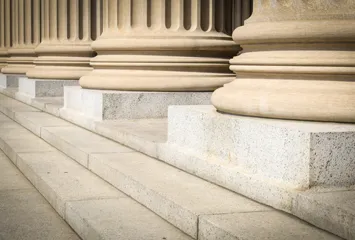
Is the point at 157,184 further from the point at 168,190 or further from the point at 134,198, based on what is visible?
the point at 134,198

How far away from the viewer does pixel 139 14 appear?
21094 millimetres

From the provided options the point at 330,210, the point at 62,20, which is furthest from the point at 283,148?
the point at 62,20

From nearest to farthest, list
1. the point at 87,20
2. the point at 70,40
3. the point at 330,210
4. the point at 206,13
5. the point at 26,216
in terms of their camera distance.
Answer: the point at 330,210 → the point at 26,216 → the point at 206,13 → the point at 87,20 → the point at 70,40

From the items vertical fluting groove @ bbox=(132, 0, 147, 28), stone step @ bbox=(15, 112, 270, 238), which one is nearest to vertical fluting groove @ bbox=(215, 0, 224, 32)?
vertical fluting groove @ bbox=(132, 0, 147, 28)

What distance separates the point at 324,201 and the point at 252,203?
5.23 ft

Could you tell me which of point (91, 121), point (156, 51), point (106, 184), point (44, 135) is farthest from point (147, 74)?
point (106, 184)

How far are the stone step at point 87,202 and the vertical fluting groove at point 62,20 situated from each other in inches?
538

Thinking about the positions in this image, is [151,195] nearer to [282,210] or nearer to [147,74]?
[282,210]

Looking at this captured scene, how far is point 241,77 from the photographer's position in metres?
13.0

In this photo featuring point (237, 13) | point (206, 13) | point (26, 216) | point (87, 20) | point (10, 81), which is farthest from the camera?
point (10, 81)

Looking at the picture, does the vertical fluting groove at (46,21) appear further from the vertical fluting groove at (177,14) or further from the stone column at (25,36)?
the vertical fluting groove at (177,14)

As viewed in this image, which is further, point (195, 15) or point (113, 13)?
point (113, 13)

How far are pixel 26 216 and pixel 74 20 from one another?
750 inches

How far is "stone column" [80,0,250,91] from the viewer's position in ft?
66.5
